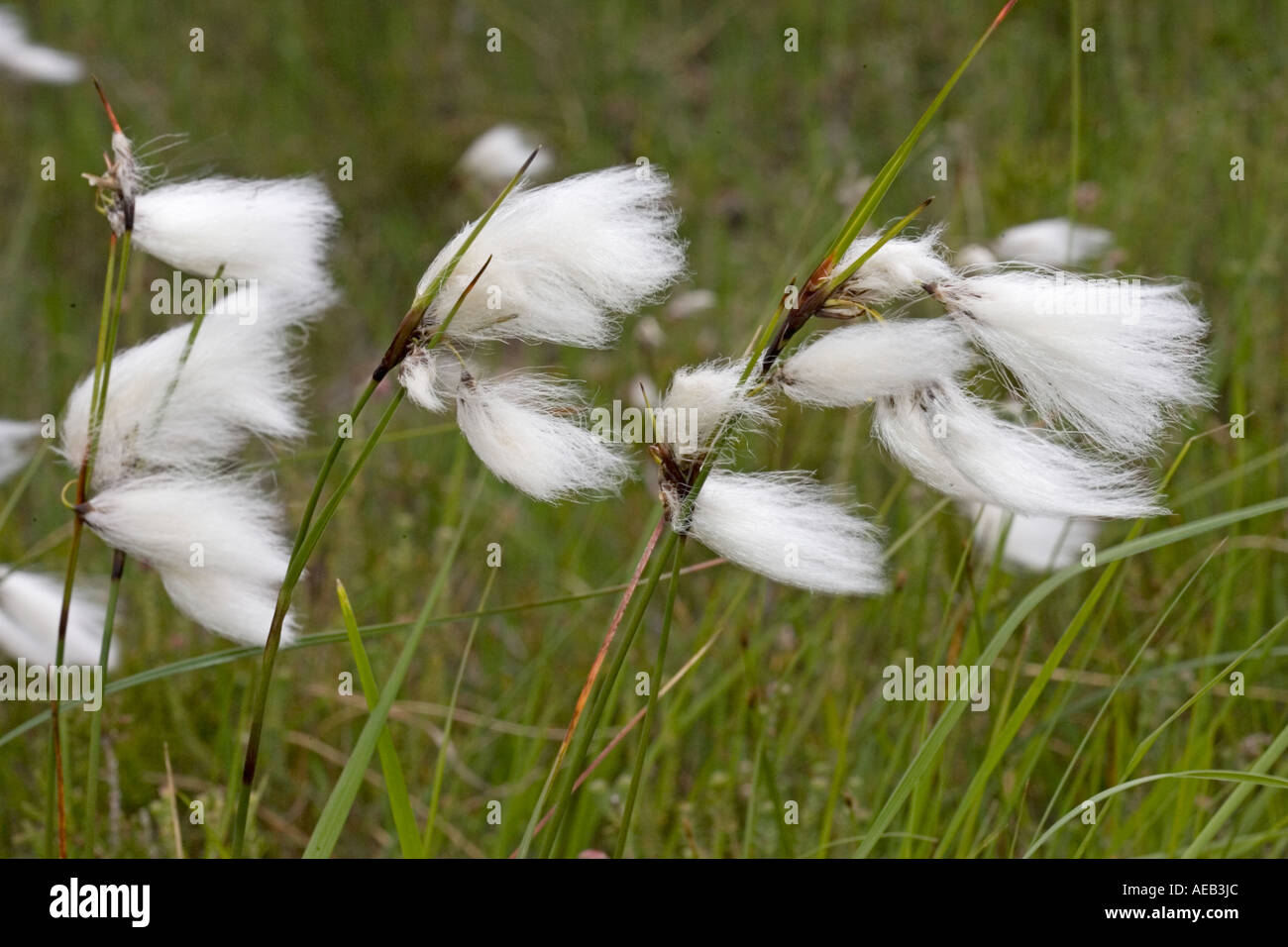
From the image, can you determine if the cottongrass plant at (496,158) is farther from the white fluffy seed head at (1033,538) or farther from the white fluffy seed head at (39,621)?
the white fluffy seed head at (39,621)

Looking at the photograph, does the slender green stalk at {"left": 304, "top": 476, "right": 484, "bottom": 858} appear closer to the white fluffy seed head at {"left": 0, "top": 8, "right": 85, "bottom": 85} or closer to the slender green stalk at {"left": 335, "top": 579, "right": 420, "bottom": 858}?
the slender green stalk at {"left": 335, "top": 579, "right": 420, "bottom": 858}

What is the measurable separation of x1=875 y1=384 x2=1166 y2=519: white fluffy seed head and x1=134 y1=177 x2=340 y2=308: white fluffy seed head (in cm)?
58

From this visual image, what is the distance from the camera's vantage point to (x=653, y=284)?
973mm

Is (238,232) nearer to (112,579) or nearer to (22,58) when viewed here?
(112,579)

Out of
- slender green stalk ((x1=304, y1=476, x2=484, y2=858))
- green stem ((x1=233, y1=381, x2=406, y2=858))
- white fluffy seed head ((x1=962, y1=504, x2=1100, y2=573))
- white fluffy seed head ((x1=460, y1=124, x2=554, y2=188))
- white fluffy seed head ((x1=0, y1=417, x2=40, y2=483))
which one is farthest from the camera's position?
white fluffy seed head ((x1=460, y1=124, x2=554, y2=188))

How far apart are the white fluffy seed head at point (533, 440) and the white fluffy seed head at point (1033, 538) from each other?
0.97m

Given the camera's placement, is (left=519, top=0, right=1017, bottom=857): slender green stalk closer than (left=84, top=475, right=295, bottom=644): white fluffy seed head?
Yes

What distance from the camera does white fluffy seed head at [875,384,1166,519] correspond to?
0.96 meters

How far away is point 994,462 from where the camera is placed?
0.96 metres

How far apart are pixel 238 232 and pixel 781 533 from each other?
59 cm

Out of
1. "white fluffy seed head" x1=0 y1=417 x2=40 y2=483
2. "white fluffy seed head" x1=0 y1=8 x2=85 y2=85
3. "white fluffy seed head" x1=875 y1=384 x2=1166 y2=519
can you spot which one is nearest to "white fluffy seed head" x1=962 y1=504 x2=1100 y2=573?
"white fluffy seed head" x1=875 y1=384 x2=1166 y2=519

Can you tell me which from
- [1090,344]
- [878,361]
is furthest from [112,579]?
[1090,344]
